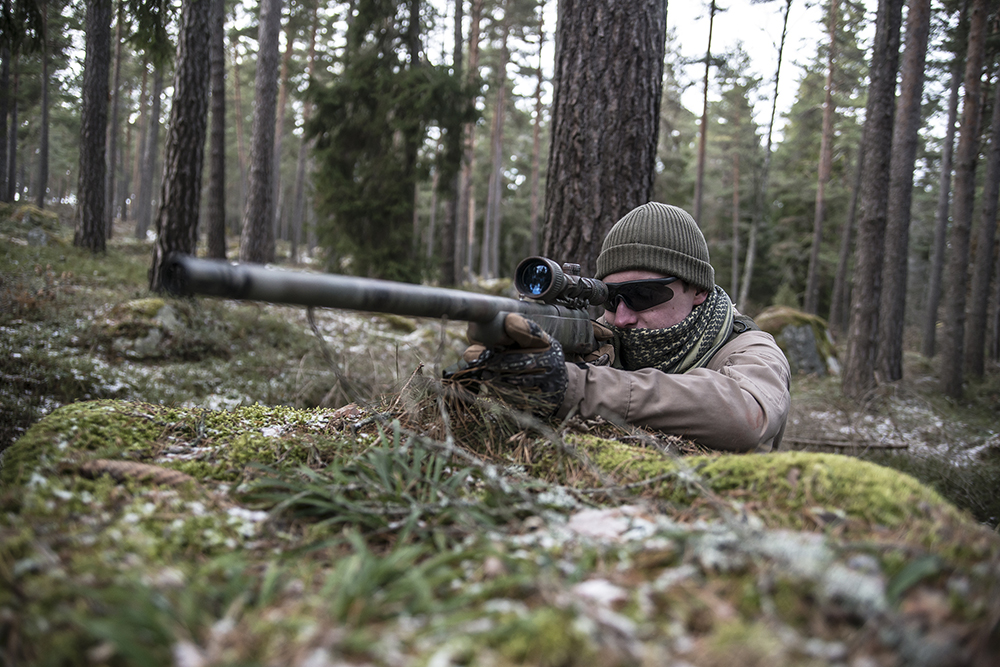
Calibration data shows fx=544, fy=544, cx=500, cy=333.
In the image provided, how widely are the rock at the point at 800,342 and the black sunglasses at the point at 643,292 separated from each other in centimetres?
1325

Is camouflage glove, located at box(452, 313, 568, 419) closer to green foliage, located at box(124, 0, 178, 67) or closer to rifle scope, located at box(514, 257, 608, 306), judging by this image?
rifle scope, located at box(514, 257, 608, 306)

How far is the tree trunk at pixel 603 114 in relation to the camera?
406cm

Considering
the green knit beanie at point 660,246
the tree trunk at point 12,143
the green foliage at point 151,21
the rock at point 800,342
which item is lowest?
the rock at point 800,342

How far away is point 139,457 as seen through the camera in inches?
74.8

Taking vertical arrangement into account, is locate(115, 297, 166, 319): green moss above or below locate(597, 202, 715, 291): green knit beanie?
below

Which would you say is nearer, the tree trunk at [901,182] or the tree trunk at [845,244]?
the tree trunk at [901,182]

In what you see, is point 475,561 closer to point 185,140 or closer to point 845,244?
point 185,140

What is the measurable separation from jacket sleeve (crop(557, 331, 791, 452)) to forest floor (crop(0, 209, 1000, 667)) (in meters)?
0.14

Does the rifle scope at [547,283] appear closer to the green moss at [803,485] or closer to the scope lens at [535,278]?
the scope lens at [535,278]

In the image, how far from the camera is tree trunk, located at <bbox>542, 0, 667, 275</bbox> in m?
4.06

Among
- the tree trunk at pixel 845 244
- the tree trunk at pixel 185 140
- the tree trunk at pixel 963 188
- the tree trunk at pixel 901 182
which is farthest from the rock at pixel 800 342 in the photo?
the tree trunk at pixel 185 140

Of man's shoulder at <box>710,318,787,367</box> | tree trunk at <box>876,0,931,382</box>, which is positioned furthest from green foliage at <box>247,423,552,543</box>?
tree trunk at <box>876,0,931,382</box>

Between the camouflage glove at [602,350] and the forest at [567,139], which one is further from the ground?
the forest at [567,139]

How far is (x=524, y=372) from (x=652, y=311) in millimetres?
1127
